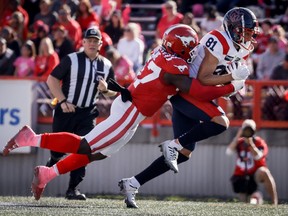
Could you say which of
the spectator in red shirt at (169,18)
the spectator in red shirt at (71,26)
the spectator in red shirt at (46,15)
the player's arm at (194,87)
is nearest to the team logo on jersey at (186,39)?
the player's arm at (194,87)

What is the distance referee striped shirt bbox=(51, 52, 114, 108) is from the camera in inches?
416

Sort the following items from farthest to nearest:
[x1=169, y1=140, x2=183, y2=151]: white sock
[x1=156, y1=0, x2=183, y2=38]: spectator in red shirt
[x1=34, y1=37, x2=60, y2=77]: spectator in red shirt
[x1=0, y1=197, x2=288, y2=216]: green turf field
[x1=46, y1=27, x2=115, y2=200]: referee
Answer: [x1=156, y1=0, x2=183, y2=38]: spectator in red shirt, [x1=34, y1=37, x2=60, y2=77]: spectator in red shirt, [x1=46, y1=27, x2=115, y2=200]: referee, [x1=169, y1=140, x2=183, y2=151]: white sock, [x1=0, y1=197, x2=288, y2=216]: green turf field

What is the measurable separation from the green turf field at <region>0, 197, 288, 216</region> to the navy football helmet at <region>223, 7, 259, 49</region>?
1.40 meters

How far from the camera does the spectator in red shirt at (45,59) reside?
14172 mm

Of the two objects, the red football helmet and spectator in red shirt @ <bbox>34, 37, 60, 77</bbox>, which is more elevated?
spectator in red shirt @ <bbox>34, 37, 60, 77</bbox>

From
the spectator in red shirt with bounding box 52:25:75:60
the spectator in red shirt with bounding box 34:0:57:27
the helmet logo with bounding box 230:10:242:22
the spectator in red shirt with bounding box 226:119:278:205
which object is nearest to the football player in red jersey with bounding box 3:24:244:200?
the helmet logo with bounding box 230:10:242:22

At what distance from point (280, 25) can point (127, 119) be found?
24.7 feet

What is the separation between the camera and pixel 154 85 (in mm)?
8930

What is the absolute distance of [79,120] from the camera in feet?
34.8

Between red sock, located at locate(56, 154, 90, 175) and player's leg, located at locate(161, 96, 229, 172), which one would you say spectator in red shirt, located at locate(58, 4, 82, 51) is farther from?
player's leg, located at locate(161, 96, 229, 172)

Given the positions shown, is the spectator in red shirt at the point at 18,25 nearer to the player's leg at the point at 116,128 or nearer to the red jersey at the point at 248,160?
the red jersey at the point at 248,160

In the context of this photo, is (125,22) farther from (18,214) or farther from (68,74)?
(18,214)

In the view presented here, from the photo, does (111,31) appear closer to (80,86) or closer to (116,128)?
(80,86)

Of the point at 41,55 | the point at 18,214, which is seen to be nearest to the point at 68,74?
the point at 18,214
